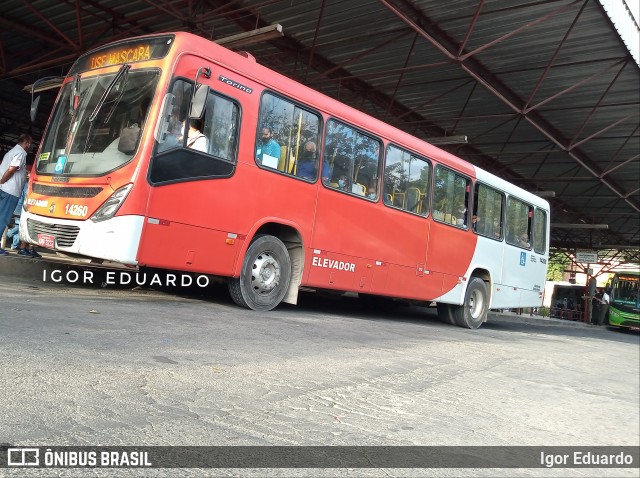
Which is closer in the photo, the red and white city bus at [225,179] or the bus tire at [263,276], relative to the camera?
the red and white city bus at [225,179]

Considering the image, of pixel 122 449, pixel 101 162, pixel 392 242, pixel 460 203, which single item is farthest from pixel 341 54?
pixel 122 449

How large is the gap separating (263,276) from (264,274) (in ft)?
0.10

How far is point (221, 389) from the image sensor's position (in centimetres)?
352

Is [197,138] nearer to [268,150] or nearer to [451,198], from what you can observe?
[268,150]

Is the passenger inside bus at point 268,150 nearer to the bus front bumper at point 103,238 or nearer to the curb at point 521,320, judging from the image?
the bus front bumper at point 103,238

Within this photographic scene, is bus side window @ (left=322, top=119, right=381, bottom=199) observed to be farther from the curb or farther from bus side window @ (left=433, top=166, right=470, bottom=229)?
the curb

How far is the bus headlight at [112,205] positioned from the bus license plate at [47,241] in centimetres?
74

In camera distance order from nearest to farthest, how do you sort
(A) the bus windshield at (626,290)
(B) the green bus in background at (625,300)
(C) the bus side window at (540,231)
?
1. (C) the bus side window at (540,231)
2. (B) the green bus in background at (625,300)
3. (A) the bus windshield at (626,290)

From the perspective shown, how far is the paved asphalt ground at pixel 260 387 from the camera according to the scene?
9.10ft

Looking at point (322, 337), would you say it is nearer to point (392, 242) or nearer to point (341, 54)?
point (392, 242)

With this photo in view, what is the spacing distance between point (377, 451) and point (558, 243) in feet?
131

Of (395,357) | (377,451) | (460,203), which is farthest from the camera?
(460,203)

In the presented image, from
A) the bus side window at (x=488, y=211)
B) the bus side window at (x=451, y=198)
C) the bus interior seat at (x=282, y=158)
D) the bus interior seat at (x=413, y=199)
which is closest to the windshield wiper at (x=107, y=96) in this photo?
the bus interior seat at (x=282, y=158)

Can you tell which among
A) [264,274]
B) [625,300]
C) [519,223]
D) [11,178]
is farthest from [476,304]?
[625,300]
